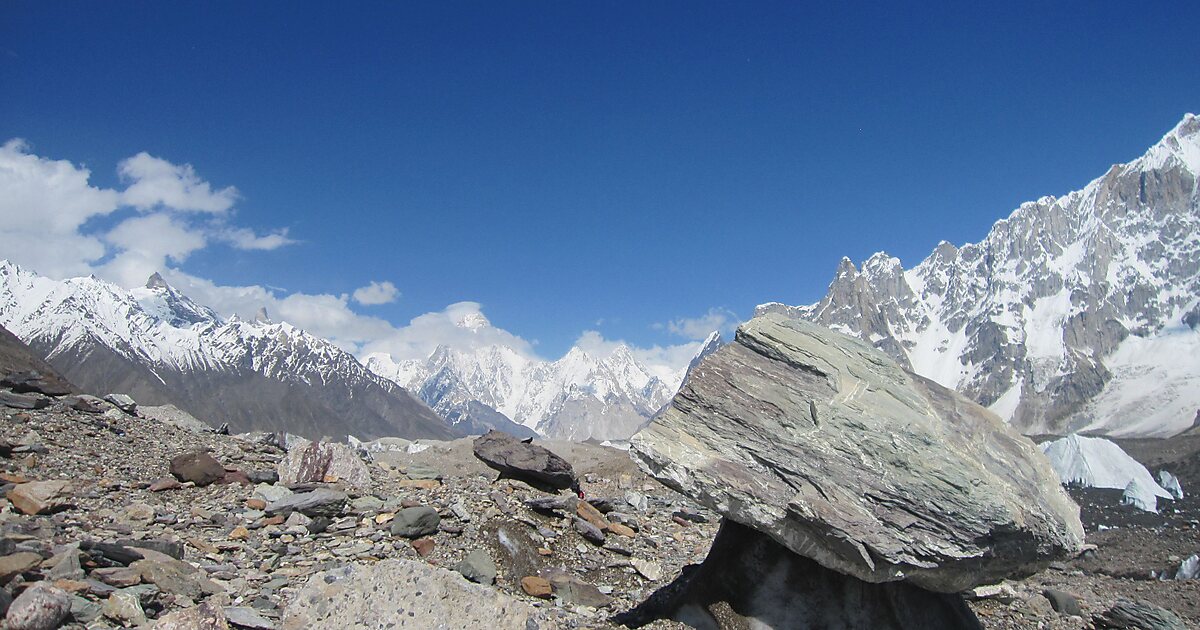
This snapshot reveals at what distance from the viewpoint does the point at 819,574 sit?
39.4 ft

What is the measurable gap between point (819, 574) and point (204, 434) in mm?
20667

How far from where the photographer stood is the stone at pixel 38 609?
7.74 m

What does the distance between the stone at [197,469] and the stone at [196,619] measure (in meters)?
7.45

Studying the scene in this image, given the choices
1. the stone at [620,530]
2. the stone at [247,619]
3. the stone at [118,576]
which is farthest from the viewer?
the stone at [620,530]

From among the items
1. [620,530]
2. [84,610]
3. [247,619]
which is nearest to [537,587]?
[620,530]

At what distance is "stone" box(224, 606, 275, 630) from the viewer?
9.18 meters

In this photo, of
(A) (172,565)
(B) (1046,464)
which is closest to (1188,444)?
(B) (1046,464)

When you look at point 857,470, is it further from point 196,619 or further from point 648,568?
point 196,619

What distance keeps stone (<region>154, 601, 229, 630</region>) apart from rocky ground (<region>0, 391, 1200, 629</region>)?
0.06 metres

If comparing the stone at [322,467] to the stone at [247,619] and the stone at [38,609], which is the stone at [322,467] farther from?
the stone at [38,609]

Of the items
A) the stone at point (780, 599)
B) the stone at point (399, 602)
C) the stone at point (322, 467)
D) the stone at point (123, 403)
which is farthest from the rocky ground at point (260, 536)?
the stone at point (123, 403)

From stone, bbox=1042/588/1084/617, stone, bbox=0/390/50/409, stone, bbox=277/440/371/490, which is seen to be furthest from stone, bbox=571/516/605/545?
stone, bbox=0/390/50/409

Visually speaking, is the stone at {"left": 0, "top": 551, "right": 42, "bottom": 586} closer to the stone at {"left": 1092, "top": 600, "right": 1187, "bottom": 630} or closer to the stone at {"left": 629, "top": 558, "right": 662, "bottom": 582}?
the stone at {"left": 629, "top": 558, "right": 662, "bottom": 582}

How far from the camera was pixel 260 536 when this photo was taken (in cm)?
1279
